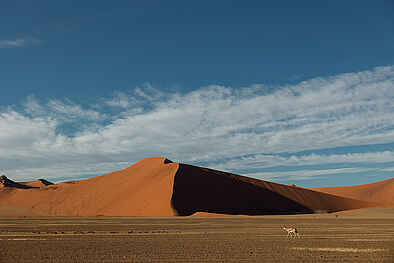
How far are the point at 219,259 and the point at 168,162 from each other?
7902 centimetres

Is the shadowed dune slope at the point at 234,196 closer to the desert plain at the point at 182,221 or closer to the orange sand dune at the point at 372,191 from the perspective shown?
the desert plain at the point at 182,221

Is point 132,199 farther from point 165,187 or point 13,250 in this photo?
point 13,250

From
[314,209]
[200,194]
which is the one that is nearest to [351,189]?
[314,209]

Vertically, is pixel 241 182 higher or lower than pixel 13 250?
higher

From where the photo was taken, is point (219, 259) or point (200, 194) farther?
point (200, 194)

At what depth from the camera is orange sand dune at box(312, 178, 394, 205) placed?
154 meters

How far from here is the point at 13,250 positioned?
1925 centimetres

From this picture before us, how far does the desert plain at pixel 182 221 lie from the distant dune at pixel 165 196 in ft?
0.83

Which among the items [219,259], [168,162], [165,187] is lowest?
[219,259]

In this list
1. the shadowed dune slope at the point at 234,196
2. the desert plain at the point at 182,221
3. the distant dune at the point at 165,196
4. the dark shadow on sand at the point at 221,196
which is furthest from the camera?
the distant dune at the point at 165,196

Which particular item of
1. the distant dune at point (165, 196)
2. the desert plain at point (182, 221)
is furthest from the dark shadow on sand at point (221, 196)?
the desert plain at point (182, 221)

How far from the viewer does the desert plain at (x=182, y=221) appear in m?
18.1

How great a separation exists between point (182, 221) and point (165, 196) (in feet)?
79.2

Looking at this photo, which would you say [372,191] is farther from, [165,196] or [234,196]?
[165,196]
